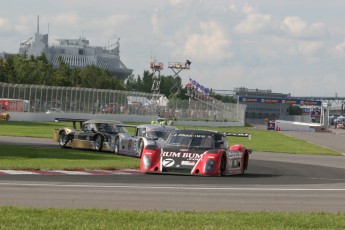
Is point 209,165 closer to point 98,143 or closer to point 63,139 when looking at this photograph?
point 98,143

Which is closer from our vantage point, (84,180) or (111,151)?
(84,180)

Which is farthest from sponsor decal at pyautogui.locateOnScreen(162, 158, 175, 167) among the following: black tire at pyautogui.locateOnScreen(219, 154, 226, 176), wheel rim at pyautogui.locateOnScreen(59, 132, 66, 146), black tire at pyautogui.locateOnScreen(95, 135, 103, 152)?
wheel rim at pyautogui.locateOnScreen(59, 132, 66, 146)

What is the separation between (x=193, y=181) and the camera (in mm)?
22906

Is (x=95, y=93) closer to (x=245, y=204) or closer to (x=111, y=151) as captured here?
(x=111, y=151)

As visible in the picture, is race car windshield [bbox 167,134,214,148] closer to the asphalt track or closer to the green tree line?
the asphalt track

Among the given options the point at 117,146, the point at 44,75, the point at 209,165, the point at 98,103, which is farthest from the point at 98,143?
the point at 44,75

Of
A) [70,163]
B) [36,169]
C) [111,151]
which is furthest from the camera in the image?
[111,151]

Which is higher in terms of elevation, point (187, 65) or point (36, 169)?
point (187, 65)

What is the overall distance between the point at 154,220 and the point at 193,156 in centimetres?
1269

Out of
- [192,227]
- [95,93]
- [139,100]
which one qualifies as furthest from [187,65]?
[192,227]

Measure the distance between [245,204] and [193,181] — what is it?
19.3ft

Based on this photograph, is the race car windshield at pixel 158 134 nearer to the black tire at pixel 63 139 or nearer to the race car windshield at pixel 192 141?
the black tire at pixel 63 139

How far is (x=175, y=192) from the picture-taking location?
19078 mm

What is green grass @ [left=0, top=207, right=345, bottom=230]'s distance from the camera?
12.3 meters
